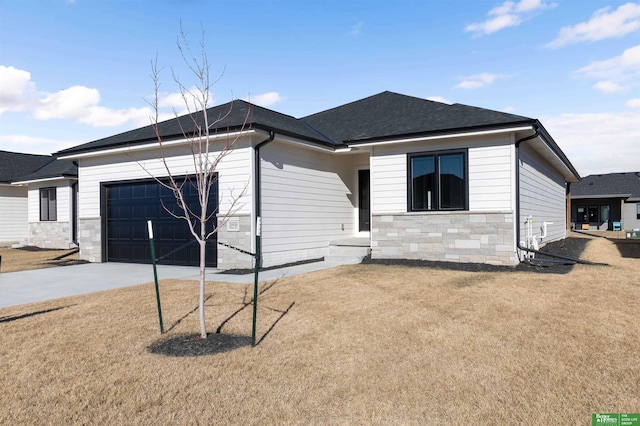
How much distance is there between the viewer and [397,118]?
509 inches

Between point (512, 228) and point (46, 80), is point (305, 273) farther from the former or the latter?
point (46, 80)

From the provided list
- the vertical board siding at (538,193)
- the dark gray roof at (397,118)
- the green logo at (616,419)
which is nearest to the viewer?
the green logo at (616,419)

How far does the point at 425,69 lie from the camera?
14.6m

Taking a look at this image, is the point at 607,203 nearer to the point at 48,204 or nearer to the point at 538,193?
the point at 538,193

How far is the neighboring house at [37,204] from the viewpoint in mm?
18891

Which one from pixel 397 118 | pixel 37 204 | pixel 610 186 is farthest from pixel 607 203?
pixel 37 204

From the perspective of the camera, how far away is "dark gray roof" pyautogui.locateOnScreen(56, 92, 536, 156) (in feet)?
34.1

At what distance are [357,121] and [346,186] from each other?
2.30m

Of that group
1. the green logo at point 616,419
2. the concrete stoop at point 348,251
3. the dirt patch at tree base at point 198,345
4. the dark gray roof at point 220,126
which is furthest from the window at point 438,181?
the green logo at point 616,419

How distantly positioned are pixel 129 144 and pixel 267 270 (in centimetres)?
561

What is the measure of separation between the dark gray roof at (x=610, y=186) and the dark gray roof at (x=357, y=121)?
82.3 ft

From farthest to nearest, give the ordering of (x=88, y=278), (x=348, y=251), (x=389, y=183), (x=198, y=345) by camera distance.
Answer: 1. (x=348, y=251)
2. (x=389, y=183)
3. (x=88, y=278)
4. (x=198, y=345)

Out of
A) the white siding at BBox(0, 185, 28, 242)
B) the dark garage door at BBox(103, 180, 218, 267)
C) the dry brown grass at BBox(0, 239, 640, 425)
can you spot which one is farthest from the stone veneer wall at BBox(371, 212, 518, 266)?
the white siding at BBox(0, 185, 28, 242)

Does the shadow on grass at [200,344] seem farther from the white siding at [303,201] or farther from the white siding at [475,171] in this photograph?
the white siding at [475,171]
